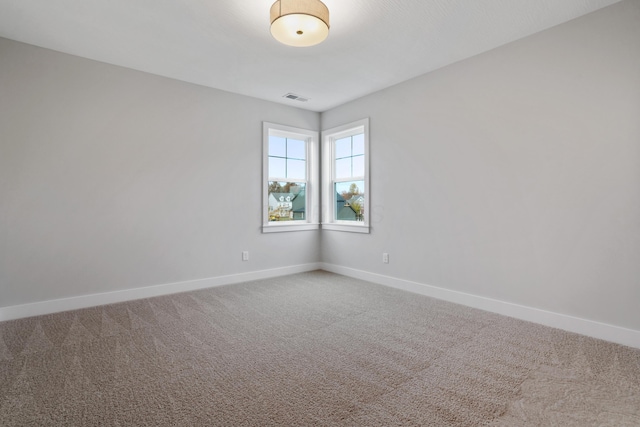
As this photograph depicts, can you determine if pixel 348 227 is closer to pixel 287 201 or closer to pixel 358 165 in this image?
pixel 358 165

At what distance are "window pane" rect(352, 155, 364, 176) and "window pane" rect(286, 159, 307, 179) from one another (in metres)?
0.84

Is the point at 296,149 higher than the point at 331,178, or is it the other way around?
the point at 296,149

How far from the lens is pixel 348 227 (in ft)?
15.3

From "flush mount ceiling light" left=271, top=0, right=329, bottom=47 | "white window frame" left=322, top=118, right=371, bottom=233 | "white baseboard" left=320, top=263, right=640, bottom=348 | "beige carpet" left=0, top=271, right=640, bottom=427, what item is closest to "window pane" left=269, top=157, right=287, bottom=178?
"white window frame" left=322, top=118, right=371, bottom=233

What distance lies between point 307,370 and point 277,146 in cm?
348

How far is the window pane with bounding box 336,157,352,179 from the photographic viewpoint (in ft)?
16.0

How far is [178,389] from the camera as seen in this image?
72.4 inches

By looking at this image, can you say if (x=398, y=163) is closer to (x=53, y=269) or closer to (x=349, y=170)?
(x=349, y=170)

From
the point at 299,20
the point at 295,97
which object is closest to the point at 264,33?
the point at 299,20

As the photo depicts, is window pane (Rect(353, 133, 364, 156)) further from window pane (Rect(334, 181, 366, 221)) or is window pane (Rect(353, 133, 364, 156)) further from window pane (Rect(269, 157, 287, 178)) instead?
window pane (Rect(269, 157, 287, 178))

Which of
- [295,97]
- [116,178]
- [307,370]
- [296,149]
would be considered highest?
[295,97]

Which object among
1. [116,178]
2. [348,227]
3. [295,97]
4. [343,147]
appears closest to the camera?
[116,178]

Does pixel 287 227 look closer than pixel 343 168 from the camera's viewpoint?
Yes

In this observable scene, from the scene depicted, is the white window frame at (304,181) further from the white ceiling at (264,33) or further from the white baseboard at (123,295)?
the white ceiling at (264,33)
